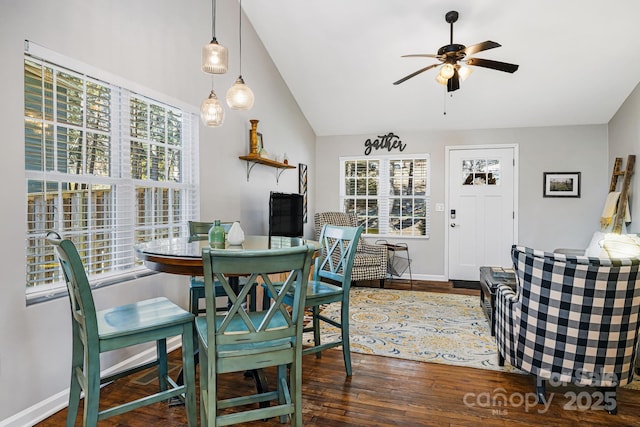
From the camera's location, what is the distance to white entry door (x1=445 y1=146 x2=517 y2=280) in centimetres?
550

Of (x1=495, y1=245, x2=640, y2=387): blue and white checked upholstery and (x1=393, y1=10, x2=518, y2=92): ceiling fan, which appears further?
(x1=393, y1=10, x2=518, y2=92): ceiling fan

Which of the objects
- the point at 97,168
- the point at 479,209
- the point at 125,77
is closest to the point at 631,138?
the point at 479,209

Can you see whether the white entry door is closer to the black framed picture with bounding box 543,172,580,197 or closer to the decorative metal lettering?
the black framed picture with bounding box 543,172,580,197

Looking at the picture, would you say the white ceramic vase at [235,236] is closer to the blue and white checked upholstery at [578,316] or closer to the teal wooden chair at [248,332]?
the teal wooden chair at [248,332]

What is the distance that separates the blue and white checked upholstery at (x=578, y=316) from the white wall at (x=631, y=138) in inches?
111

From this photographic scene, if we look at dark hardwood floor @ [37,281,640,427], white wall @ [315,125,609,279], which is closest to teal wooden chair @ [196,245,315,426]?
dark hardwood floor @ [37,281,640,427]

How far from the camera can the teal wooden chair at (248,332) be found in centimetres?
149

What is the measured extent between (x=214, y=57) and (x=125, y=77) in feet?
2.21

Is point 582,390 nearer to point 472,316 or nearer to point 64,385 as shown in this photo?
point 472,316

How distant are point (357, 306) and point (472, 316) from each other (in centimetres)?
121

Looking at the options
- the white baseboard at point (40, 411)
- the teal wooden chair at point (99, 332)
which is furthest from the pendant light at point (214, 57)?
the white baseboard at point (40, 411)

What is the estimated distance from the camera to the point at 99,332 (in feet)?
5.42

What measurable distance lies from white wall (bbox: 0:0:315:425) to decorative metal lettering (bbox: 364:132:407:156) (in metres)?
2.10

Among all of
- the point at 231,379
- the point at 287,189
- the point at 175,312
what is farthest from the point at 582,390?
the point at 287,189
